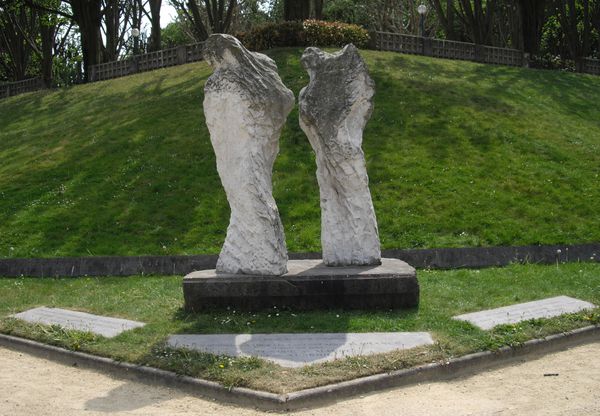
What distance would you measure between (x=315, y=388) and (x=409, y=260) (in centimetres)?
710

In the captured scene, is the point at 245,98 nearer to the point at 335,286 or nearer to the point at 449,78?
the point at 335,286

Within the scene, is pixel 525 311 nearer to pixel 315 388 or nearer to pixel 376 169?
pixel 315 388

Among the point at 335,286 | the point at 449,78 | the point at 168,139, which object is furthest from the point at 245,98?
the point at 449,78

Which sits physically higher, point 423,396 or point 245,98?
point 245,98

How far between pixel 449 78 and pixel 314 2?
10.5 m

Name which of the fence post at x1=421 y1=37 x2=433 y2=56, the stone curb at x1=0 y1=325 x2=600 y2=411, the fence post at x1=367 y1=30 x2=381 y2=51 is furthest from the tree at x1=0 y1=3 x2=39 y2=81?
the stone curb at x1=0 y1=325 x2=600 y2=411

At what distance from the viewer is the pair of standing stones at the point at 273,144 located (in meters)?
9.93

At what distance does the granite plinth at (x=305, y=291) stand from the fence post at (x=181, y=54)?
68.2ft

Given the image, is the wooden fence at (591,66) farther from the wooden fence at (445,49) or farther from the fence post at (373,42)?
the fence post at (373,42)

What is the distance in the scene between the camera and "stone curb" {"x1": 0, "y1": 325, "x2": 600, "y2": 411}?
684cm

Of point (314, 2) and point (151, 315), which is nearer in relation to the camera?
point (151, 315)

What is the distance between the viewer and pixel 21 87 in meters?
36.3

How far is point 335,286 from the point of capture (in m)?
9.75

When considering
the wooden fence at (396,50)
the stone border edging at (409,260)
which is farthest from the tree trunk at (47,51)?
the stone border edging at (409,260)
